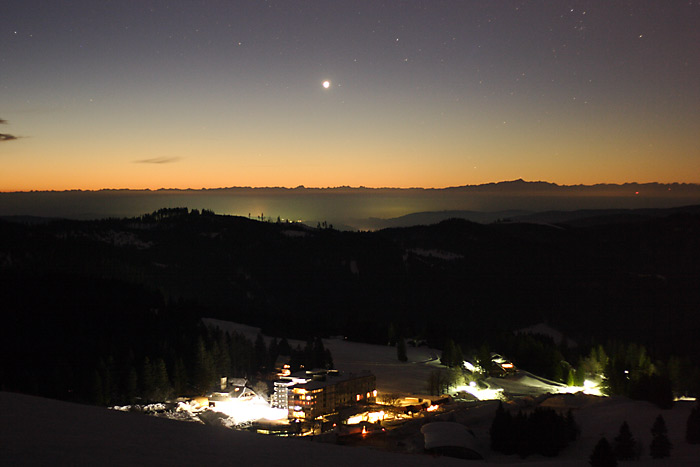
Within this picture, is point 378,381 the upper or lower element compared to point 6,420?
lower

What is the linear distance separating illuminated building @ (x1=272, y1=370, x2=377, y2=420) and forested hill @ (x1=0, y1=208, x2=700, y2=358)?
116 feet

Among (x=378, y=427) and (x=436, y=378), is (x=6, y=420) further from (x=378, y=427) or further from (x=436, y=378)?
(x=436, y=378)

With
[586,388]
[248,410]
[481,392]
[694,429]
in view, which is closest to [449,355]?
[481,392]

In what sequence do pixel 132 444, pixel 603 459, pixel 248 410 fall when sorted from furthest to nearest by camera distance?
pixel 248 410
pixel 603 459
pixel 132 444

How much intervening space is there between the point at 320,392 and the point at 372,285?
121 m

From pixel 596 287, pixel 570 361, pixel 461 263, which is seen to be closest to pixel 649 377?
pixel 570 361

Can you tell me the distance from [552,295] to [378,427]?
136 m

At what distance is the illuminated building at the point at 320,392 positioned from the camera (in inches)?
1564

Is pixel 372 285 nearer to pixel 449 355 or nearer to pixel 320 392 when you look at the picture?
pixel 449 355

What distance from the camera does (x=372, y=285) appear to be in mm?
160875

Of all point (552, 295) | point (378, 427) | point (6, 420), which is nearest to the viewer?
point (6, 420)

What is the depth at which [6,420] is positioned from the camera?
42.6 ft

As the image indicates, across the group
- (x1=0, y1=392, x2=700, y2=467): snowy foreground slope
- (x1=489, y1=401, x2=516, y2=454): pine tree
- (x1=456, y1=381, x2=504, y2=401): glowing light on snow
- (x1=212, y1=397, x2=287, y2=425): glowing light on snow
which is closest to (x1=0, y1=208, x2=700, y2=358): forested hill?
(x1=456, y1=381, x2=504, y2=401): glowing light on snow

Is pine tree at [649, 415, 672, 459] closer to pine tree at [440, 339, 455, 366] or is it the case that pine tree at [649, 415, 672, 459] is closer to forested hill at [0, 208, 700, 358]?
pine tree at [440, 339, 455, 366]
